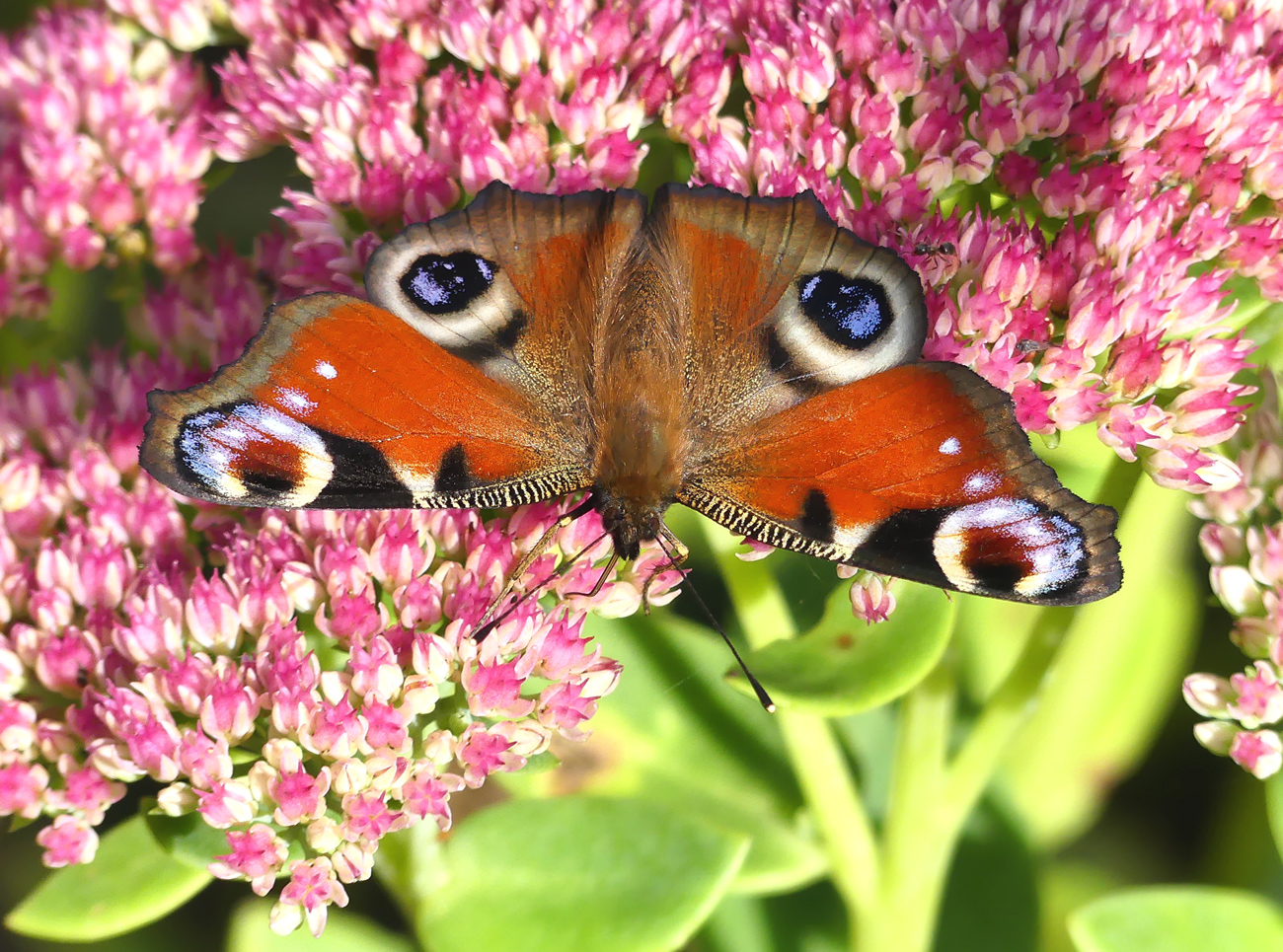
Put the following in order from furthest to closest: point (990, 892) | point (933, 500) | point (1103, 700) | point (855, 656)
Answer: point (1103, 700)
point (990, 892)
point (855, 656)
point (933, 500)

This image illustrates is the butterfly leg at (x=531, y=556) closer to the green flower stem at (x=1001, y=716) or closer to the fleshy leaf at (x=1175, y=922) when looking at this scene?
the green flower stem at (x=1001, y=716)

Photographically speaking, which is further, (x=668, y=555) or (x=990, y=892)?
(x=990, y=892)

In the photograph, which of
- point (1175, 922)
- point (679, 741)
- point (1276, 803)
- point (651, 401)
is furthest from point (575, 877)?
point (1276, 803)

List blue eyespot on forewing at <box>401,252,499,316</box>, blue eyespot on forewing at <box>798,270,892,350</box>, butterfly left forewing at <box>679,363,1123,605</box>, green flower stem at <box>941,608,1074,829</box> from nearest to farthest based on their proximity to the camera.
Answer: butterfly left forewing at <box>679,363,1123,605</box>, blue eyespot on forewing at <box>798,270,892,350</box>, blue eyespot on forewing at <box>401,252,499,316</box>, green flower stem at <box>941,608,1074,829</box>

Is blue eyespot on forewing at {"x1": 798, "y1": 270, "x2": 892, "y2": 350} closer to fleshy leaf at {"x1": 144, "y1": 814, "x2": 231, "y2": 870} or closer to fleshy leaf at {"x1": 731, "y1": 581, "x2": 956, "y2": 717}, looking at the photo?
fleshy leaf at {"x1": 731, "y1": 581, "x2": 956, "y2": 717}

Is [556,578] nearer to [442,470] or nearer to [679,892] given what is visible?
[442,470]

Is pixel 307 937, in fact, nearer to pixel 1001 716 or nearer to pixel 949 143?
pixel 1001 716

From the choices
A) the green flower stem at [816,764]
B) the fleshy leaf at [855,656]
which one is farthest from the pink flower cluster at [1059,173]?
the green flower stem at [816,764]

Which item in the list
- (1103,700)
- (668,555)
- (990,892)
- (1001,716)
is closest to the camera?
(668,555)

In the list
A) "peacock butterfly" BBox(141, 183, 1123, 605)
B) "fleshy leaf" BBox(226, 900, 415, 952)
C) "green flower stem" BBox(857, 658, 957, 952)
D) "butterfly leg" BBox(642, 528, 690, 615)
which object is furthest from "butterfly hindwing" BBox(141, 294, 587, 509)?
"fleshy leaf" BBox(226, 900, 415, 952)
